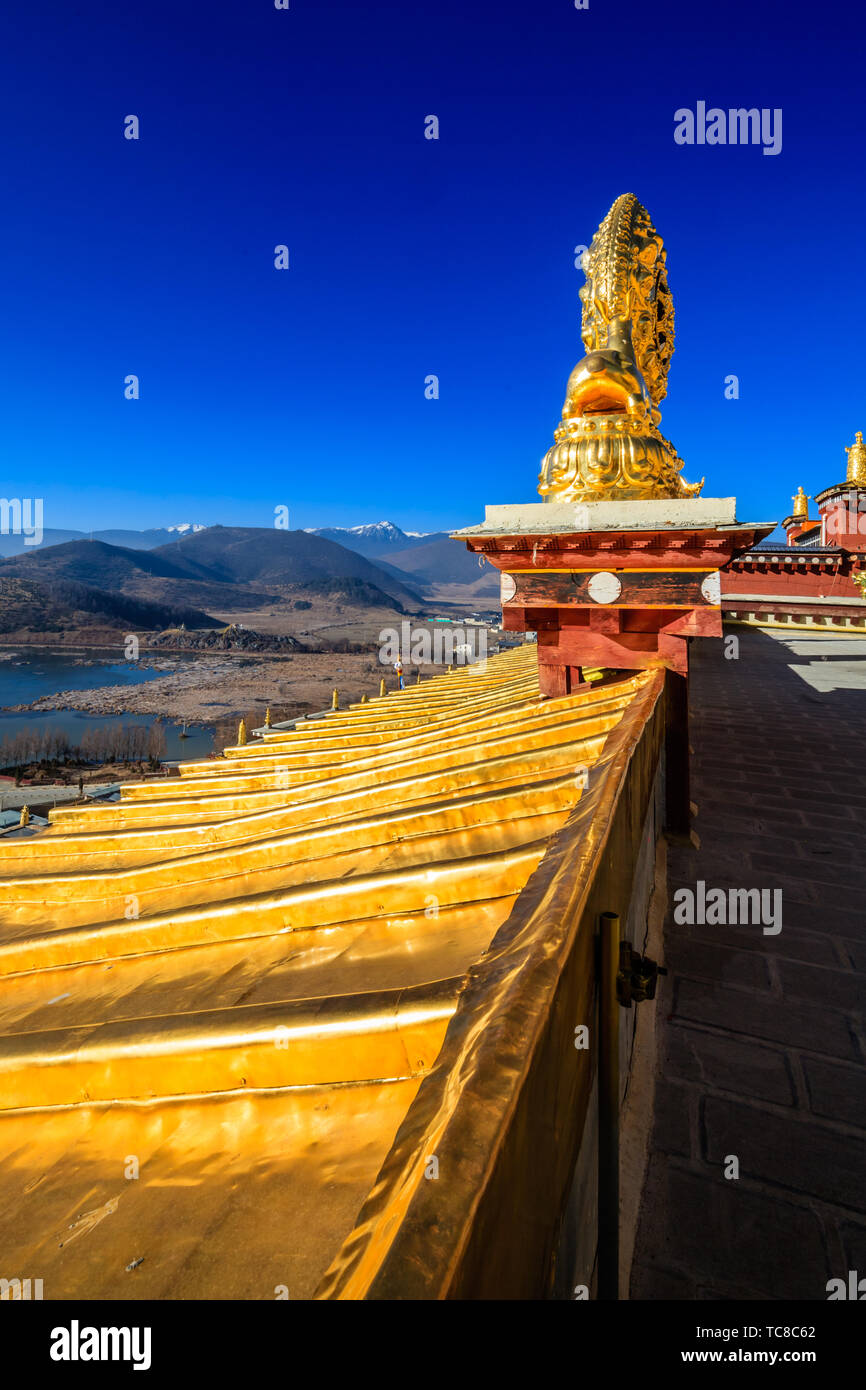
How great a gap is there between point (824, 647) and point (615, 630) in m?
13.4

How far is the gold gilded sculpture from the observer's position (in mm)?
4570

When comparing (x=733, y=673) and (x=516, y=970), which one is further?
(x=733, y=673)

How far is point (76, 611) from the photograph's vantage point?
130m

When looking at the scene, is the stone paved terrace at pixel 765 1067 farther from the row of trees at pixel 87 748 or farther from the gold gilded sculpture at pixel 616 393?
the row of trees at pixel 87 748

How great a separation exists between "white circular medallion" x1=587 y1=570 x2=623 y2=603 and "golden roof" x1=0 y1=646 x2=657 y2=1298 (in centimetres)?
105

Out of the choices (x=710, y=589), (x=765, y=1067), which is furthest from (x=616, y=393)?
(x=765, y=1067)

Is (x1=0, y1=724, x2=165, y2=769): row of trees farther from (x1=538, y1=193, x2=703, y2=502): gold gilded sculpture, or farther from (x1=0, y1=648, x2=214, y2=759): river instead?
(x1=538, y1=193, x2=703, y2=502): gold gilded sculpture

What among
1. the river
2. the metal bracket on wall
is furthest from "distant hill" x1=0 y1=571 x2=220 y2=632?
the metal bracket on wall

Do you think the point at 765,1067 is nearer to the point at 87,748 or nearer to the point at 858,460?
the point at 858,460

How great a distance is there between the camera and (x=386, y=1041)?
4.39 ft

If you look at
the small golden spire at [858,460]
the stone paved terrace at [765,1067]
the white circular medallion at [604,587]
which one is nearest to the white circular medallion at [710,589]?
the white circular medallion at [604,587]
